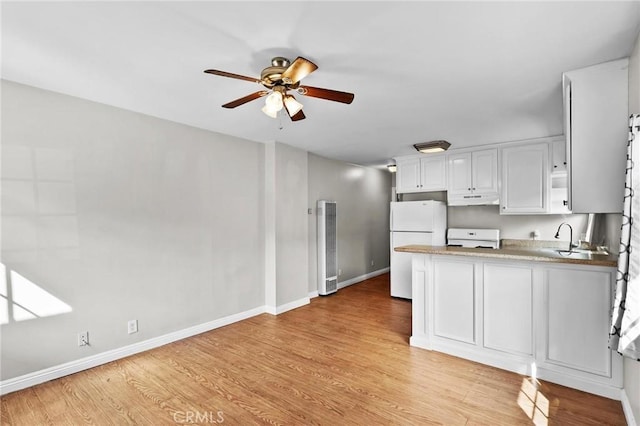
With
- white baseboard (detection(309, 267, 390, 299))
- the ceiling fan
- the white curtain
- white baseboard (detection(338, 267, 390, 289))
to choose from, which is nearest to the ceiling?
the ceiling fan

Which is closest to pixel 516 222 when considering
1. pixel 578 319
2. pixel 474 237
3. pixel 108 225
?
pixel 474 237

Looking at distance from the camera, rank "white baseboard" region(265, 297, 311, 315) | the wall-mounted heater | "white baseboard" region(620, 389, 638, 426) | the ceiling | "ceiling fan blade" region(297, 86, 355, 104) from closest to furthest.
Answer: the ceiling < "white baseboard" region(620, 389, 638, 426) < "ceiling fan blade" region(297, 86, 355, 104) < "white baseboard" region(265, 297, 311, 315) < the wall-mounted heater

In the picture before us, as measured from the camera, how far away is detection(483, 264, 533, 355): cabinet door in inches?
105

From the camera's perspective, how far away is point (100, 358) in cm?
288

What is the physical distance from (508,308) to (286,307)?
9.35 ft

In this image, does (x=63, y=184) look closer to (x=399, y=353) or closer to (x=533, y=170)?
(x=399, y=353)

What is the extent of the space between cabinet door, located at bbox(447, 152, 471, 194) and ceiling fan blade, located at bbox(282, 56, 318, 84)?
146 inches

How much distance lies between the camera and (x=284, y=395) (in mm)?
2385

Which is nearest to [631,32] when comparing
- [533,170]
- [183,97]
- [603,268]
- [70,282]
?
[603,268]

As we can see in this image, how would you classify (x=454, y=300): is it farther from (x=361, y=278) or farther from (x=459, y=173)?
(x=361, y=278)

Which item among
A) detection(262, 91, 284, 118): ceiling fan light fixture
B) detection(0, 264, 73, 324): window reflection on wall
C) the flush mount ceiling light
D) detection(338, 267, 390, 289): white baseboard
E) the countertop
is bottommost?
detection(338, 267, 390, 289): white baseboard

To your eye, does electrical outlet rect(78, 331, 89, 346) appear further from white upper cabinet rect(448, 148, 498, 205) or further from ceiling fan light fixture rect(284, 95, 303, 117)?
white upper cabinet rect(448, 148, 498, 205)

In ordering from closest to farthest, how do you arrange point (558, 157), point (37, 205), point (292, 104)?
Result: 1. point (292, 104)
2. point (37, 205)
3. point (558, 157)

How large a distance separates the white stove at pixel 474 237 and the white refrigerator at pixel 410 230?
156 millimetres
